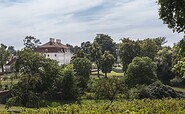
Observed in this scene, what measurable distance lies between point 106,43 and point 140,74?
50241mm

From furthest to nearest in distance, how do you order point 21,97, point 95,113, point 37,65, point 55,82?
point 55,82, point 37,65, point 21,97, point 95,113

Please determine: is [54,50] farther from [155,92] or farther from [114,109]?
[114,109]

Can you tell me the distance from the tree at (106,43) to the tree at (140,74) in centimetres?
4816

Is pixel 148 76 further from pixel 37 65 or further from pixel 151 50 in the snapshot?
pixel 151 50

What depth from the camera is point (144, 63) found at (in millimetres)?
52562

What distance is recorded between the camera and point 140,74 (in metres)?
51.9

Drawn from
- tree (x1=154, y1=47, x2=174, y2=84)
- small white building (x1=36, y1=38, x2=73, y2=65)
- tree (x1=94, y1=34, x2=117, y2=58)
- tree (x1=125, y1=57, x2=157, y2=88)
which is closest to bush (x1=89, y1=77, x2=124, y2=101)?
tree (x1=125, y1=57, x2=157, y2=88)

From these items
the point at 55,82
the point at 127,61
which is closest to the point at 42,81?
the point at 55,82

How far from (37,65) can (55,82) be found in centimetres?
460

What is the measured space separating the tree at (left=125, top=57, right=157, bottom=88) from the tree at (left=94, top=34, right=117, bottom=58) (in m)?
48.2

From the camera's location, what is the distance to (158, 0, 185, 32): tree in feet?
48.4

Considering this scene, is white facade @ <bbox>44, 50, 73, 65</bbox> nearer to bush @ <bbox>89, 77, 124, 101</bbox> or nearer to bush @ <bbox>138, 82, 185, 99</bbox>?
bush @ <bbox>89, 77, 124, 101</bbox>

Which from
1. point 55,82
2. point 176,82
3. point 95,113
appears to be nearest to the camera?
point 95,113

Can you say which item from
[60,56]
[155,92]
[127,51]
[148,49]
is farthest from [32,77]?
[60,56]
